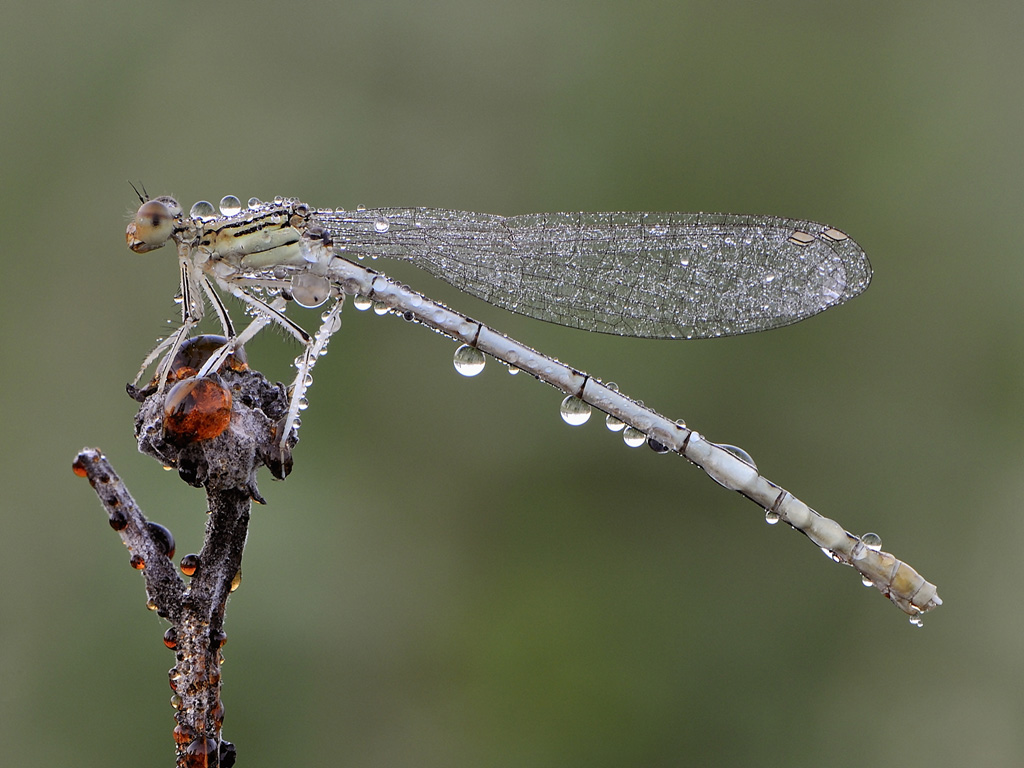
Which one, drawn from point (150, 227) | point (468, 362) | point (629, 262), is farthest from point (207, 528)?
point (629, 262)

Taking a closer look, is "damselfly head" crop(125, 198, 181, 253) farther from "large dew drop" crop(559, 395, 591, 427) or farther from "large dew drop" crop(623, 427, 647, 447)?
"large dew drop" crop(623, 427, 647, 447)

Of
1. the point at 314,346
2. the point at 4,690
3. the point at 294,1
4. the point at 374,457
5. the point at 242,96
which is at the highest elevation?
the point at 294,1

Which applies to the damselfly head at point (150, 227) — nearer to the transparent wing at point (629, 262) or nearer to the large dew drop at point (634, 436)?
the transparent wing at point (629, 262)

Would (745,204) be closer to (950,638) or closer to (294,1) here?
(950,638)

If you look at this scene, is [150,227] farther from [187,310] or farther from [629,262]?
[629,262]

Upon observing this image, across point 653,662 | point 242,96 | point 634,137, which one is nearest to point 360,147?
point 242,96

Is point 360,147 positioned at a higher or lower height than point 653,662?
higher

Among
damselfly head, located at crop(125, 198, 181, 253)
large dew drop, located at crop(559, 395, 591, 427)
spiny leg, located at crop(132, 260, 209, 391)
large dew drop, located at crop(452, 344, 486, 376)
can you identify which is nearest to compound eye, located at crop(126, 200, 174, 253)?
damselfly head, located at crop(125, 198, 181, 253)
